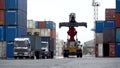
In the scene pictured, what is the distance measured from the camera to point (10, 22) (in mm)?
49406

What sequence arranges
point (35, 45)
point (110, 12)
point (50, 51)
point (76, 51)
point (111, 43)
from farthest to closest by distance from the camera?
1. point (110, 12)
2. point (111, 43)
3. point (50, 51)
4. point (76, 51)
5. point (35, 45)

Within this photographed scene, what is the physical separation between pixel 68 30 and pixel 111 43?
10635 mm

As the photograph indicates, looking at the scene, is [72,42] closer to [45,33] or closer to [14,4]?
[14,4]

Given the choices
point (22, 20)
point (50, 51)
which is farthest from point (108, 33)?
point (22, 20)

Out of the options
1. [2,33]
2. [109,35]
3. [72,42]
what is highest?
[2,33]

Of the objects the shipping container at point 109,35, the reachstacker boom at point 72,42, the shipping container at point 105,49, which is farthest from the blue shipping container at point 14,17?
the shipping container at point 105,49

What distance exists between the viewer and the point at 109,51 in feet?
193

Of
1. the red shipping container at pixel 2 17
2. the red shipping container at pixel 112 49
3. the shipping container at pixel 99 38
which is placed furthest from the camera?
the shipping container at pixel 99 38

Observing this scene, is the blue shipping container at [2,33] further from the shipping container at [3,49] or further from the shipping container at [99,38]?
the shipping container at [99,38]

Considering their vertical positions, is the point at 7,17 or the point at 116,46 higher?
the point at 7,17

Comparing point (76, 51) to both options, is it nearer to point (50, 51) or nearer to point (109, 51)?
point (50, 51)

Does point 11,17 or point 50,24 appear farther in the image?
point 50,24

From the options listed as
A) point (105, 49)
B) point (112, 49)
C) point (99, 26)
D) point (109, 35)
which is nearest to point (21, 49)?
point (112, 49)

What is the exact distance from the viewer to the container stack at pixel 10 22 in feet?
159
